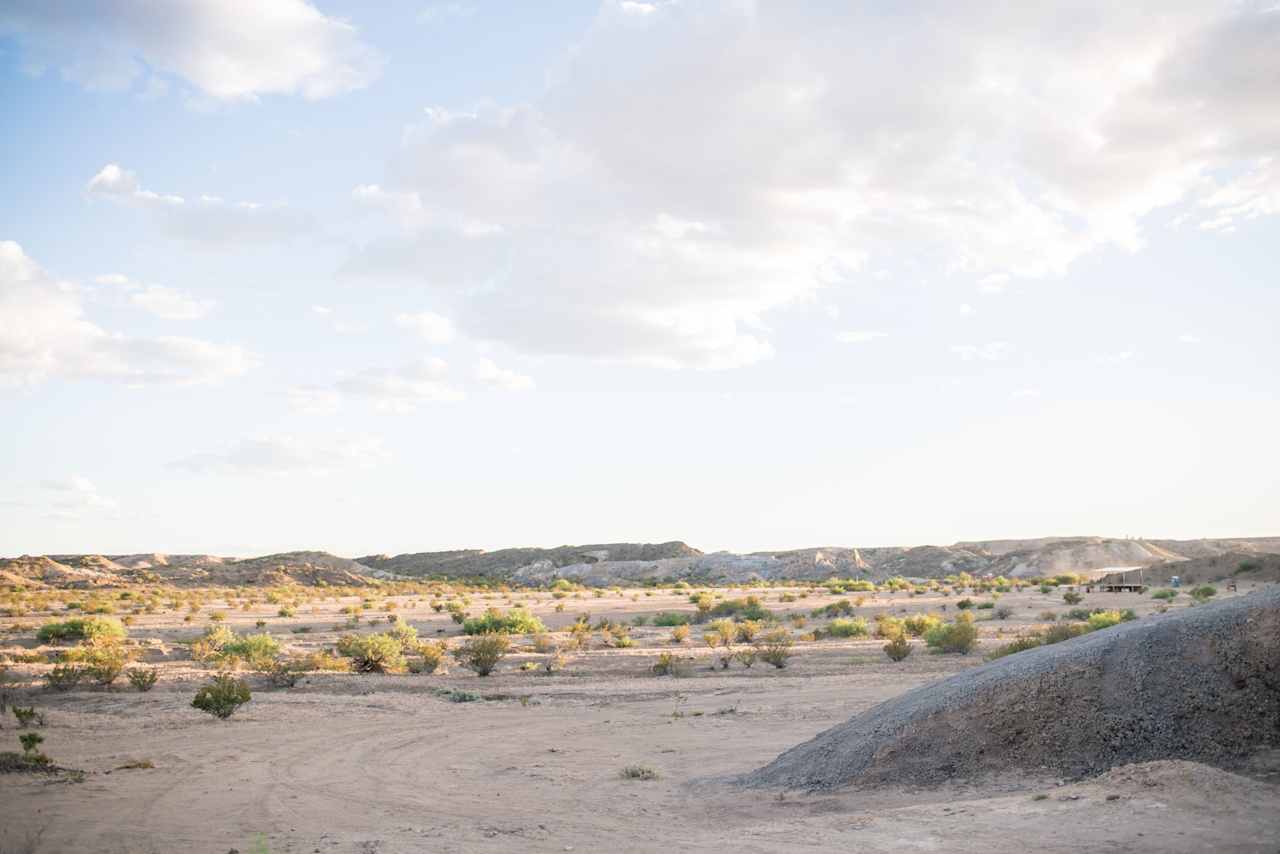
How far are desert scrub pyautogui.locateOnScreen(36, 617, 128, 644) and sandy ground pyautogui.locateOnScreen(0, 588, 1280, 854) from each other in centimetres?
773

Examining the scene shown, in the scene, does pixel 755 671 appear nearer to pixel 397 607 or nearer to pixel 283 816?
pixel 283 816

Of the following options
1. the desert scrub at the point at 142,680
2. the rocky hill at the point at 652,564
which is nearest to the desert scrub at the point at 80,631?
the desert scrub at the point at 142,680

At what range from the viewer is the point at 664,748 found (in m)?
14.4

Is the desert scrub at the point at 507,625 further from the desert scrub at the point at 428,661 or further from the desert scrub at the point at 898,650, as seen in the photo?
the desert scrub at the point at 898,650

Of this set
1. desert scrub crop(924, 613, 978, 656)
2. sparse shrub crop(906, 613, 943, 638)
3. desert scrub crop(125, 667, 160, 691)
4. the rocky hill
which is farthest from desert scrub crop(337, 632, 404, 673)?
the rocky hill

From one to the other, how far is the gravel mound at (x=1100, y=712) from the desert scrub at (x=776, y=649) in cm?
1295

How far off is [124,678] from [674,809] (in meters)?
16.6

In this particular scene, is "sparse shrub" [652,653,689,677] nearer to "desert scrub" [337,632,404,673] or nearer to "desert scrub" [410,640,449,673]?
"desert scrub" [410,640,449,673]

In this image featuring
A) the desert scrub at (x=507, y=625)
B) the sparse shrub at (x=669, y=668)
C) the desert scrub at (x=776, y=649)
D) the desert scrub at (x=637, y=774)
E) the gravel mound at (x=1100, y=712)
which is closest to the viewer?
the gravel mound at (x=1100, y=712)

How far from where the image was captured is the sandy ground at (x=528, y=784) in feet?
27.0

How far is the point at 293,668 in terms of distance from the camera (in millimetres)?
22297

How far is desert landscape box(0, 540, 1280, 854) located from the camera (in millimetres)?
8625

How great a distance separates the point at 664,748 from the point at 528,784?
319 centimetres

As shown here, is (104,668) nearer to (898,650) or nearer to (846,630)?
(898,650)
